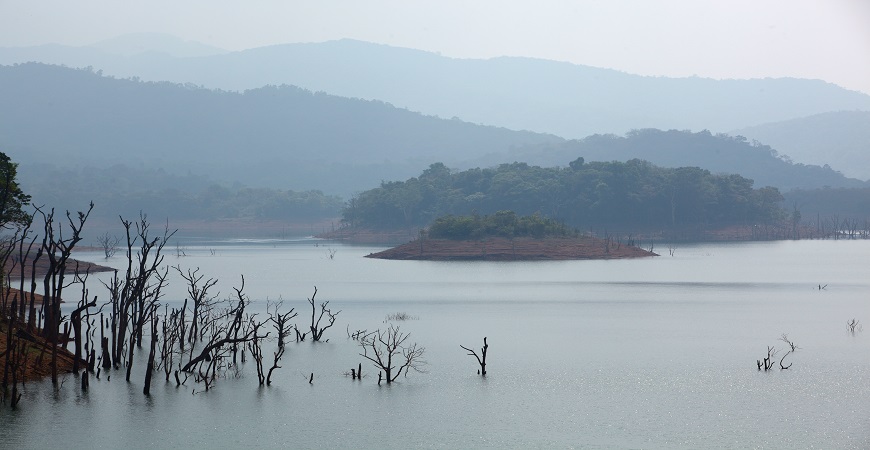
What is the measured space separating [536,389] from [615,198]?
108 m

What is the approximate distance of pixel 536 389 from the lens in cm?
2702

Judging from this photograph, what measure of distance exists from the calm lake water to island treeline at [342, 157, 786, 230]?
77750 mm

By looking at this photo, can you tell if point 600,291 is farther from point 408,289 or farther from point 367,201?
point 367,201

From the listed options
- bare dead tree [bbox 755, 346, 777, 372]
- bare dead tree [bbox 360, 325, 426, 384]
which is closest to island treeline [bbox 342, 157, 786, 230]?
bare dead tree [bbox 360, 325, 426, 384]

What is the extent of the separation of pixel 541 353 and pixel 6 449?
58.4 feet

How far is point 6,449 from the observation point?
2034cm

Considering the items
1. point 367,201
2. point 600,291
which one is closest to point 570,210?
point 367,201

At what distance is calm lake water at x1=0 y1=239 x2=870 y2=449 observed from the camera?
2188cm

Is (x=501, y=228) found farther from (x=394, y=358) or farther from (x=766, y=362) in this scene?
(x=766, y=362)

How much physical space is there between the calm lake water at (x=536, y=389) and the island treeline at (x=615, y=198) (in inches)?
3061

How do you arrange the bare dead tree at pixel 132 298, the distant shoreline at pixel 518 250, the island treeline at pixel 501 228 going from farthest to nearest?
1. the island treeline at pixel 501 228
2. the distant shoreline at pixel 518 250
3. the bare dead tree at pixel 132 298

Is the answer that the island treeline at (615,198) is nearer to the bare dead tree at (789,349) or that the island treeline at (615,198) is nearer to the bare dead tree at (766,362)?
the bare dead tree at (789,349)

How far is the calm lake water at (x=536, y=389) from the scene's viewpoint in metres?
21.9

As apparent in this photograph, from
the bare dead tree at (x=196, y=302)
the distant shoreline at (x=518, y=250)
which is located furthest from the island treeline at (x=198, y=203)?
the bare dead tree at (x=196, y=302)
